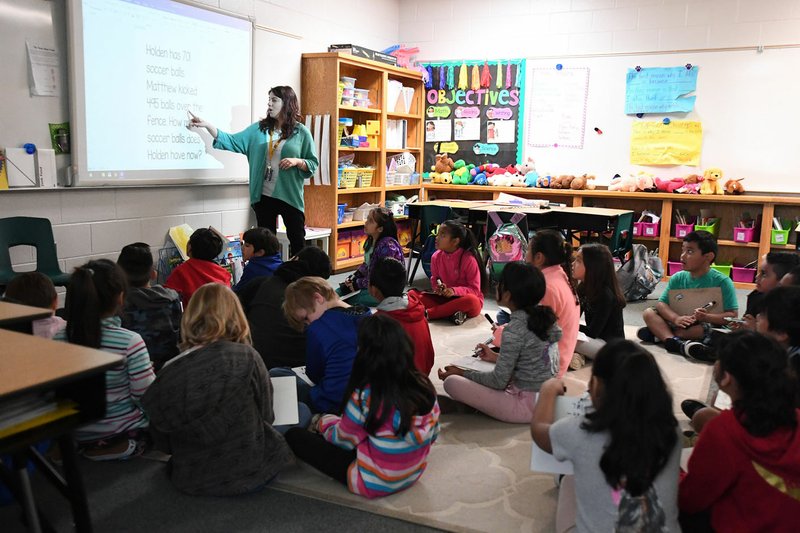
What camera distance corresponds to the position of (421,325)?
286 centimetres

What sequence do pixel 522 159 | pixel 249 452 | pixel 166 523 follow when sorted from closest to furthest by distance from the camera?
pixel 166 523
pixel 249 452
pixel 522 159

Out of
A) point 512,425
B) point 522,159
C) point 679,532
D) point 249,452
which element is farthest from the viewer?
point 522,159

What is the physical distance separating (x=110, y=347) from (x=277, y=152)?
2.97 m

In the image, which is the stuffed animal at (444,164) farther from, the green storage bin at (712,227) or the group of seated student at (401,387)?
the group of seated student at (401,387)

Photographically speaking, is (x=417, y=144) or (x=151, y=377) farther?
(x=417, y=144)

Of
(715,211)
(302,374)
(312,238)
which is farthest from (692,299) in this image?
(312,238)

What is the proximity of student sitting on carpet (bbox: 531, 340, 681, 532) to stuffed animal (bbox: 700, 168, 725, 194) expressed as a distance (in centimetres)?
487

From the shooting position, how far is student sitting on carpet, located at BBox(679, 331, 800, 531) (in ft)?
5.18

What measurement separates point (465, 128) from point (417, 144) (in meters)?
0.52

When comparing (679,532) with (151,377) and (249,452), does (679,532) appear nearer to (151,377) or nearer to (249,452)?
(249,452)

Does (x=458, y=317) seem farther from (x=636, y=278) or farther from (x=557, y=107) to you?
(x=557, y=107)

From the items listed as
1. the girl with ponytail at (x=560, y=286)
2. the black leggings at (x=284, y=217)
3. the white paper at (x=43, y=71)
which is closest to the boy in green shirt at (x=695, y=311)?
the girl with ponytail at (x=560, y=286)

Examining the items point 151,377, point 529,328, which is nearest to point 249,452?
point 151,377

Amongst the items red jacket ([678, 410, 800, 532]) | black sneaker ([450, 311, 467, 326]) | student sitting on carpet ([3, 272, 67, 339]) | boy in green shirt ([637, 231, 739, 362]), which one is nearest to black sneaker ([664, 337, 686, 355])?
boy in green shirt ([637, 231, 739, 362])
